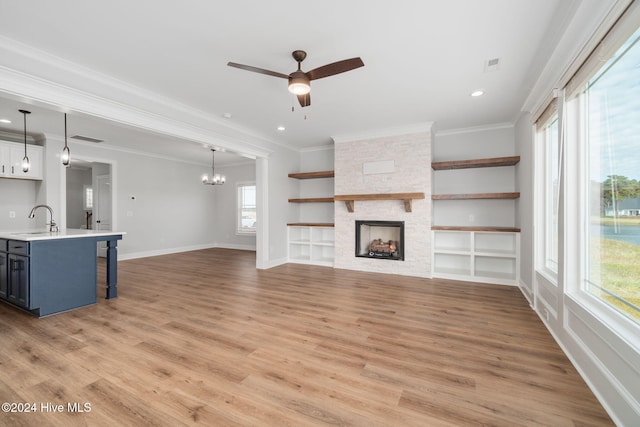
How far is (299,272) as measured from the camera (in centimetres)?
545

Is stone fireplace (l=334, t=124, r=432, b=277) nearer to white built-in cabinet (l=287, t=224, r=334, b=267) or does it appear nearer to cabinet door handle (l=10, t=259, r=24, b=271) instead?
white built-in cabinet (l=287, t=224, r=334, b=267)

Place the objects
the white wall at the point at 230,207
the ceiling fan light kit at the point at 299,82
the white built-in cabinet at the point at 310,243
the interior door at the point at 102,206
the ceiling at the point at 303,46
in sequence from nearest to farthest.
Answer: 1. the ceiling at the point at 303,46
2. the ceiling fan light kit at the point at 299,82
3. the white built-in cabinet at the point at 310,243
4. the interior door at the point at 102,206
5. the white wall at the point at 230,207

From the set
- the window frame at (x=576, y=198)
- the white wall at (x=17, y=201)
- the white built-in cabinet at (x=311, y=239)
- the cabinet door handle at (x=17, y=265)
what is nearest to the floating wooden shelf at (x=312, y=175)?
the white built-in cabinet at (x=311, y=239)

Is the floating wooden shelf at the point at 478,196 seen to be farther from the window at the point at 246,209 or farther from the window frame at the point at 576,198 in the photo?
the window at the point at 246,209

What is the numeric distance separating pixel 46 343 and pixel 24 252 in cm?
130

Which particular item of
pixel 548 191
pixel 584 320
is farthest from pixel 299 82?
pixel 548 191

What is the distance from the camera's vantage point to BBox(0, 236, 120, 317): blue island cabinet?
310cm

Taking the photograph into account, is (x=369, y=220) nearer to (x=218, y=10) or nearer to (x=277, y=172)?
(x=277, y=172)

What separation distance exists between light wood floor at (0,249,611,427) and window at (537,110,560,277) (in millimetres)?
737

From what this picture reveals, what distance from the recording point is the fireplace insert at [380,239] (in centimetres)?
523

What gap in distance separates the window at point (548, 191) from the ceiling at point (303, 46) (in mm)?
609

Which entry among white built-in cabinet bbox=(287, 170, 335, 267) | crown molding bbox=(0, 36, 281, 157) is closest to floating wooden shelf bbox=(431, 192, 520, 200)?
white built-in cabinet bbox=(287, 170, 335, 267)

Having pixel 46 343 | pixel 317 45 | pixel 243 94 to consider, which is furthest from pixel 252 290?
pixel 317 45

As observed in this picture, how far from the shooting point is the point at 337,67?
242 cm
